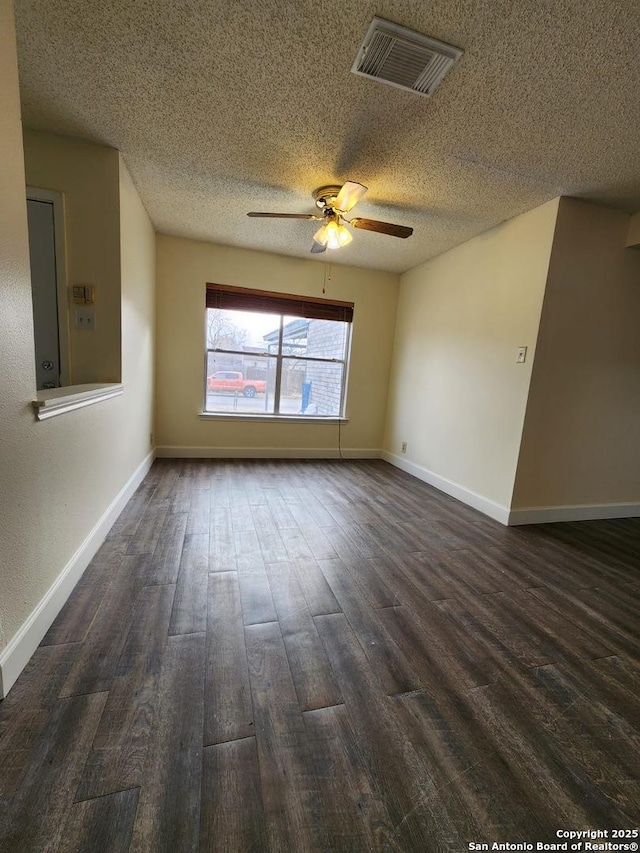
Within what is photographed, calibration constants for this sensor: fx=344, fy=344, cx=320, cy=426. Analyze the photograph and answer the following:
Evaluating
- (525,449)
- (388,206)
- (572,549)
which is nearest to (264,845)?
(572,549)

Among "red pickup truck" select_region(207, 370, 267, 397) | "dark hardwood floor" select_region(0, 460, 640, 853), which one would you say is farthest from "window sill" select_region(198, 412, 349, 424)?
"dark hardwood floor" select_region(0, 460, 640, 853)

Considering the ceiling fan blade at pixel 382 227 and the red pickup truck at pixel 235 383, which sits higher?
the ceiling fan blade at pixel 382 227

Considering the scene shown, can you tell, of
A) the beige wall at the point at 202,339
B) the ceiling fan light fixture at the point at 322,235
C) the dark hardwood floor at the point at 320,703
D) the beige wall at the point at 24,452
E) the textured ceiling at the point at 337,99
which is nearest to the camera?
the dark hardwood floor at the point at 320,703

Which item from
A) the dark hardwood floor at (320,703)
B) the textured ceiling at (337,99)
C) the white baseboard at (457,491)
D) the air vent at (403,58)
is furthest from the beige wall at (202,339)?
the air vent at (403,58)

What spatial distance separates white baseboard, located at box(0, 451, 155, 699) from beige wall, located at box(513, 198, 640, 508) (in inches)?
123

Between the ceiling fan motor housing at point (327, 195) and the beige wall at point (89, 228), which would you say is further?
the ceiling fan motor housing at point (327, 195)

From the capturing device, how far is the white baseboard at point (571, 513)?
9.62 ft

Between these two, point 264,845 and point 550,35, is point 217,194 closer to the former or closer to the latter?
point 550,35

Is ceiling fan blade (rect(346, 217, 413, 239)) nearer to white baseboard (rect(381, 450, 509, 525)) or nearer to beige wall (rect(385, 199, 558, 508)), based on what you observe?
beige wall (rect(385, 199, 558, 508))

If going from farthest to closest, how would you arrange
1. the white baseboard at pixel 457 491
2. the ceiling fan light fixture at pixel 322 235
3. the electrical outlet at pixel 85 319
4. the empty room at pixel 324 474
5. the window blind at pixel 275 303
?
the window blind at pixel 275 303 < the white baseboard at pixel 457 491 < the ceiling fan light fixture at pixel 322 235 < the electrical outlet at pixel 85 319 < the empty room at pixel 324 474

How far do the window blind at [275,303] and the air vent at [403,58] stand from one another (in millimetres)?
2786

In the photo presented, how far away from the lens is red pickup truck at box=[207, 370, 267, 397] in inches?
171

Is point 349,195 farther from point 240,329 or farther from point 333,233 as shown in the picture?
point 240,329

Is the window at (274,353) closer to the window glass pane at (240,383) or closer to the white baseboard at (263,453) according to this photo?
the window glass pane at (240,383)
